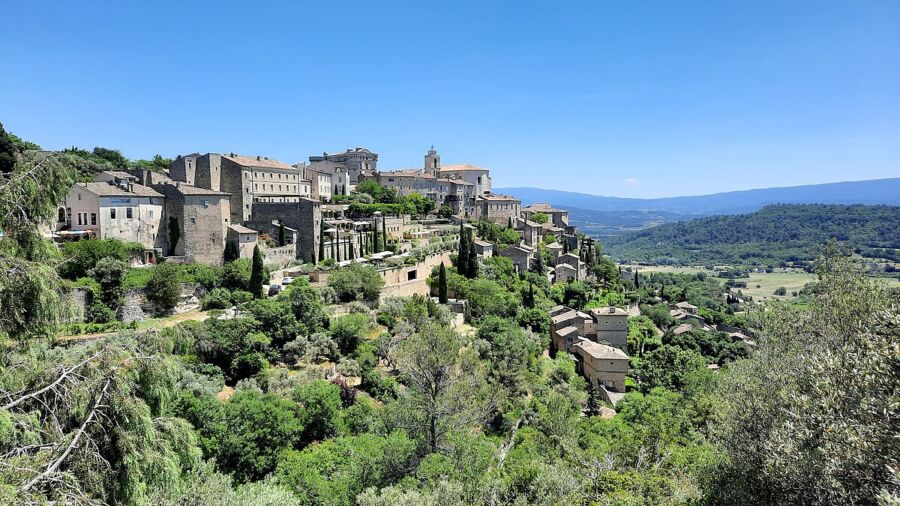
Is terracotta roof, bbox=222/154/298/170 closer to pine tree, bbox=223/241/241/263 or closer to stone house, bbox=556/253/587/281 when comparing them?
pine tree, bbox=223/241/241/263

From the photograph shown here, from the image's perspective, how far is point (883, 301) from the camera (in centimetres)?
1425

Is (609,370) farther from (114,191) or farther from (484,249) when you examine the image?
(114,191)

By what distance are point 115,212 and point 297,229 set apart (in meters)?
14.4

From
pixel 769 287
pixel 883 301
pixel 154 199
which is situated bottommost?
pixel 769 287

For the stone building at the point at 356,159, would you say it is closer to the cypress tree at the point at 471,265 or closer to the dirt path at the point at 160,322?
the cypress tree at the point at 471,265

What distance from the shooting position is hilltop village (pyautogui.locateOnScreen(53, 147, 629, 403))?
3706cm

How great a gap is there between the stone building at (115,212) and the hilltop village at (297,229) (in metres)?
0.07

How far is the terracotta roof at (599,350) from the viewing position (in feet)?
138

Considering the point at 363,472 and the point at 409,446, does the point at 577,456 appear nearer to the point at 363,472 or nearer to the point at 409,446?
the point at 409,446

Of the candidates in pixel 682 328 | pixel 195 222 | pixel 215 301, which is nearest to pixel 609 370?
pixel 682 328

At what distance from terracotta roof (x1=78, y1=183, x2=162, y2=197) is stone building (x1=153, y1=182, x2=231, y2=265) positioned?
1.36 meters

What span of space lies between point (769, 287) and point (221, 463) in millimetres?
153794

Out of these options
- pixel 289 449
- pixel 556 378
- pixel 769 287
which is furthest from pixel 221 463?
pixel 769 287

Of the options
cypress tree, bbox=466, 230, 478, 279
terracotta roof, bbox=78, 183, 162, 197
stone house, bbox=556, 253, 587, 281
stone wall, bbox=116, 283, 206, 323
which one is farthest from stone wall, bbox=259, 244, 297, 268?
stone house, bbox=556, 253, 587, 281
